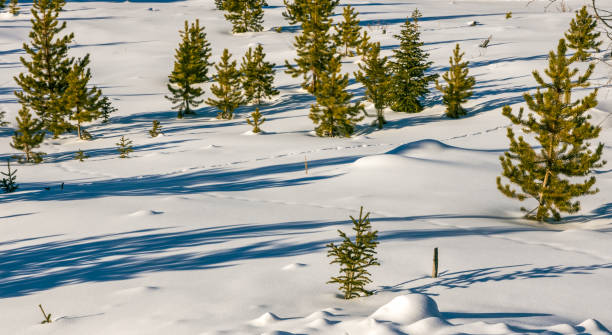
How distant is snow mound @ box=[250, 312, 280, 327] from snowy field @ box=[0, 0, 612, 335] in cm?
2

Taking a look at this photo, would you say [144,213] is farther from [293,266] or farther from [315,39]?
[315,39]

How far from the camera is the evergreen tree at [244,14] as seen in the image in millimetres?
53156

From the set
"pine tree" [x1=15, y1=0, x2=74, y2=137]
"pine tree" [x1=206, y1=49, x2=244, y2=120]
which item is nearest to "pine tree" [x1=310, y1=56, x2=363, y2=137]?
"pine tree" [x1=206, y1=49, x2=244, y2=120]

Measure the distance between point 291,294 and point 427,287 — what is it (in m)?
1.92

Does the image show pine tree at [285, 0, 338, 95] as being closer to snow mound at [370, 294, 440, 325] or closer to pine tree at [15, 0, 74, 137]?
pine tree at [15, 0, 74, 137]

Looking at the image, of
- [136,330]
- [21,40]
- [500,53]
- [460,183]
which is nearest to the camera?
[136,330]

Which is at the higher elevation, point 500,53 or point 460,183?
point 500,53

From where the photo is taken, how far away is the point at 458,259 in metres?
8.07

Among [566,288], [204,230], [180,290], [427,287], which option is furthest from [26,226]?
[566,288]

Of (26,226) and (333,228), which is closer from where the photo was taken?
(333,228)

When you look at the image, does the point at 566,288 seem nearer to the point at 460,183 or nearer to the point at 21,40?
the point at 460,183

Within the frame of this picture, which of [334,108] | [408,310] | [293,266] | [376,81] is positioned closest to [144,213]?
[293,266]

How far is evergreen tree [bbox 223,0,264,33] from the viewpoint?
53156 mm

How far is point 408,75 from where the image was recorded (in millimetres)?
29469
